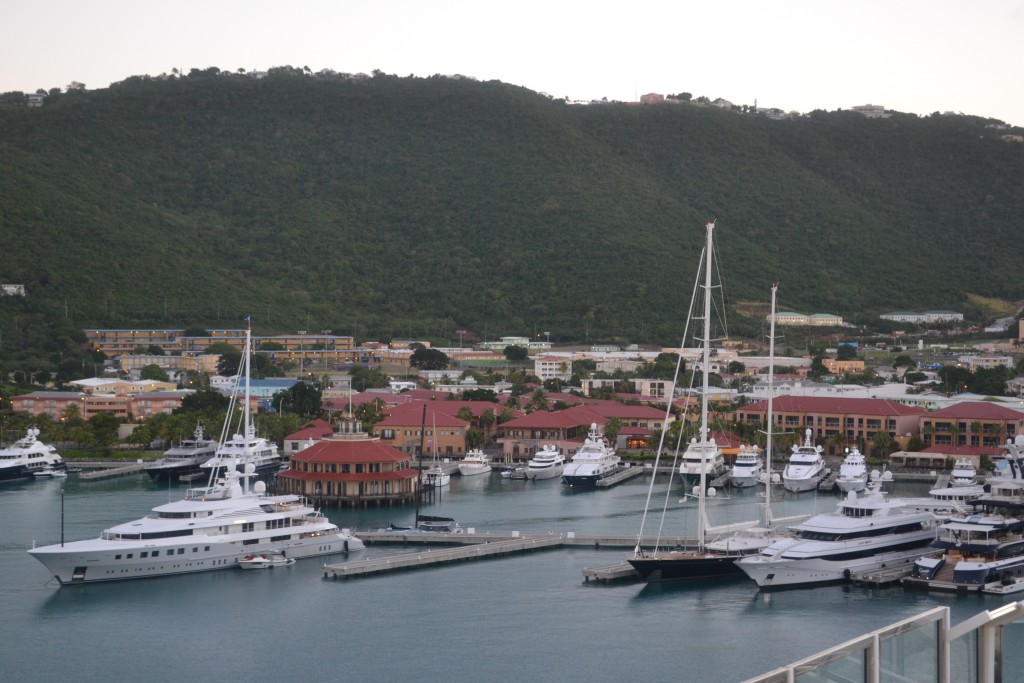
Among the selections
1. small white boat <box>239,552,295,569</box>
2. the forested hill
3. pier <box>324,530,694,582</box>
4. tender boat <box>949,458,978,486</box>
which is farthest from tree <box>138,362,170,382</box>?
tender boat <box>949,458,978,486</box>

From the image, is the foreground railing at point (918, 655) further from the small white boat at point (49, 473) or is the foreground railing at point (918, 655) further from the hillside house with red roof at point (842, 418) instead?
the hillside house with red roof at point (842, 418)

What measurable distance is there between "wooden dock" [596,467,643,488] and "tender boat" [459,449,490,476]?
215 inches

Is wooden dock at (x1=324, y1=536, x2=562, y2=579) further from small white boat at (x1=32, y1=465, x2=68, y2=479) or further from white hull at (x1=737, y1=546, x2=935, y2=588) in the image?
small white boat at (x1=32, y1=465, x2=68, y2=479)

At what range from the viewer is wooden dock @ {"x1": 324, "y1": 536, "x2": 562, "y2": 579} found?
3284 centimetres

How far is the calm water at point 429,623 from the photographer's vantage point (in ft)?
81.7

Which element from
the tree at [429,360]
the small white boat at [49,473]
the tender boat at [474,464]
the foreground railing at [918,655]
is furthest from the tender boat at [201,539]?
the tree at [429,360]

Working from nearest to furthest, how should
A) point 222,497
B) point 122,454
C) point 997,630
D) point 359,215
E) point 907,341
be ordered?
point 997,630 → point 222,497 → point 122,454 → point 907,341 → point 359,215

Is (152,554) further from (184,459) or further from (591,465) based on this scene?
(591,465)

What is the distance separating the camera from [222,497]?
34938 mm

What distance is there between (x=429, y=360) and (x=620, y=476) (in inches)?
1642

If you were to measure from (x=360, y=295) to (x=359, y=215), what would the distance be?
61.3 feet

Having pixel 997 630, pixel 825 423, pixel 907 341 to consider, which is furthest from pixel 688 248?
pixel 997 630

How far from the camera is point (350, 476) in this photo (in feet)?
150

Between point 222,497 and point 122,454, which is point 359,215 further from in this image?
point 222,497
